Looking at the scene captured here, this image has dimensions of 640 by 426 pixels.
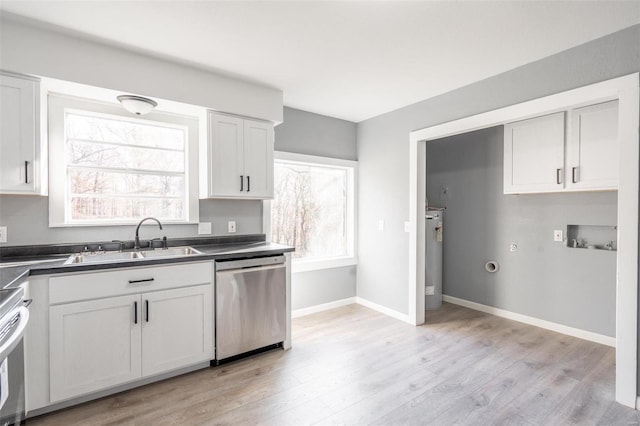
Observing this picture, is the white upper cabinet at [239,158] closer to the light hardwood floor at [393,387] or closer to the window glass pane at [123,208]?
the window glass pane at [123,208]

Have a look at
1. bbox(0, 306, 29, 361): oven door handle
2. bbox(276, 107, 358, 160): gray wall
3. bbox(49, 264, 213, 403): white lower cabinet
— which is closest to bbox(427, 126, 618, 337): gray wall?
bbox(276, 107, 358, 160): gray wall

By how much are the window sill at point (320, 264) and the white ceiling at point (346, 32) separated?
2.09 meters

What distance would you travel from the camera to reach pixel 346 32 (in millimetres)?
2129

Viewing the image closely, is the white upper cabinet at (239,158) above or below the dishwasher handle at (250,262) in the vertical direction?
above

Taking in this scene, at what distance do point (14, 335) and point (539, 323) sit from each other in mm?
4384

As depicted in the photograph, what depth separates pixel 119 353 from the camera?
2141mm

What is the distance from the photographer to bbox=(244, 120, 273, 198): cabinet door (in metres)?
3.01

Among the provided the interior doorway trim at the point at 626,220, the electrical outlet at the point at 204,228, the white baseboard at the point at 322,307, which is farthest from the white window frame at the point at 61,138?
the interior doorway trim at the point at 626,220

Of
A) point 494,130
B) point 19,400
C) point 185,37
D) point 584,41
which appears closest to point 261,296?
point 19,400

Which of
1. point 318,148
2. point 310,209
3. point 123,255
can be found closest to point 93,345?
point 123,255

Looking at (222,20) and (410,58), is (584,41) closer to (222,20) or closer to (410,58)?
(410,58)

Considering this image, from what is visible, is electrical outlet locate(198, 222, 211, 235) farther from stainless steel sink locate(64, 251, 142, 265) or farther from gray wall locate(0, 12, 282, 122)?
gray wall locate(0, 12, 282, 122)

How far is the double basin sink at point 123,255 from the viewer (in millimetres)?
2213

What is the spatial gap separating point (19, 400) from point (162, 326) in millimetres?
794
